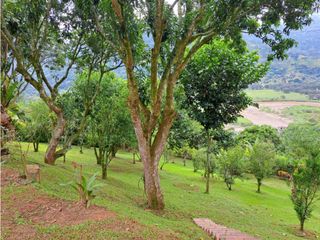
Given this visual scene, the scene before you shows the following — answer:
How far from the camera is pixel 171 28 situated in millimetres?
13359

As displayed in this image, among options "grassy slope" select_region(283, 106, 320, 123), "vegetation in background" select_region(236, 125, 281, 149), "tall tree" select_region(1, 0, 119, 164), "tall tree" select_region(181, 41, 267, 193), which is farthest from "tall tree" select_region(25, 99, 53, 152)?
"grassy slope" select_region(283, 106, 320, 123)

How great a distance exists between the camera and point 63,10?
1802 centimetres

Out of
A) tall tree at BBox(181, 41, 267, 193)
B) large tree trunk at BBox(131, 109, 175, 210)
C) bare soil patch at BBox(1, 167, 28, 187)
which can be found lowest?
bare soil patch at BBox(1, 167, 28, 187)

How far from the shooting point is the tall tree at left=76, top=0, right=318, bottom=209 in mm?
12164

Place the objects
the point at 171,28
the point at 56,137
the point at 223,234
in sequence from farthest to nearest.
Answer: the point at 56,137 → the point at 171,28 → the point at 223,234

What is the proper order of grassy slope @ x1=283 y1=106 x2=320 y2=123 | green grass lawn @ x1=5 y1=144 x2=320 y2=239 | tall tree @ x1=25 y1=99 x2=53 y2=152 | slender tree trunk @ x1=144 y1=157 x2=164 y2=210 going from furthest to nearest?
grassy slope @ x1=283 y1=106 x2=320 y2=123 → tall tree @ x1=25 y1=99 x2=53 y2=152 → slender tree trunk @ x1=144 y1=157 x2=164 y2=210 → green grass lawn @ x1=5 y1=144 x2=320 y2=239

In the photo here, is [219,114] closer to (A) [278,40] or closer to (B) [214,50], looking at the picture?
(B) [214,50]

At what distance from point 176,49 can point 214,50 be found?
5.59 meters

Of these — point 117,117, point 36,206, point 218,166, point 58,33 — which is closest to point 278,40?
point 36,206

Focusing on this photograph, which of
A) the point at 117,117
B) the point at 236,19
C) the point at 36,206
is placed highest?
the point at 236,19

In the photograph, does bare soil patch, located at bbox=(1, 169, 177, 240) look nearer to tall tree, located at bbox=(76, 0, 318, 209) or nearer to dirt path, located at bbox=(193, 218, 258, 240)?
dirt path, located at bbox=(193, 218, 258, 240)

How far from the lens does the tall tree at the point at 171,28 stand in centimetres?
1216

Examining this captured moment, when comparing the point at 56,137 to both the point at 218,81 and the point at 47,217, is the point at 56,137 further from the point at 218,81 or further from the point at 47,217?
the point at 47,217

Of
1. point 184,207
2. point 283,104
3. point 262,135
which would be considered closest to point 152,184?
point 184,207
